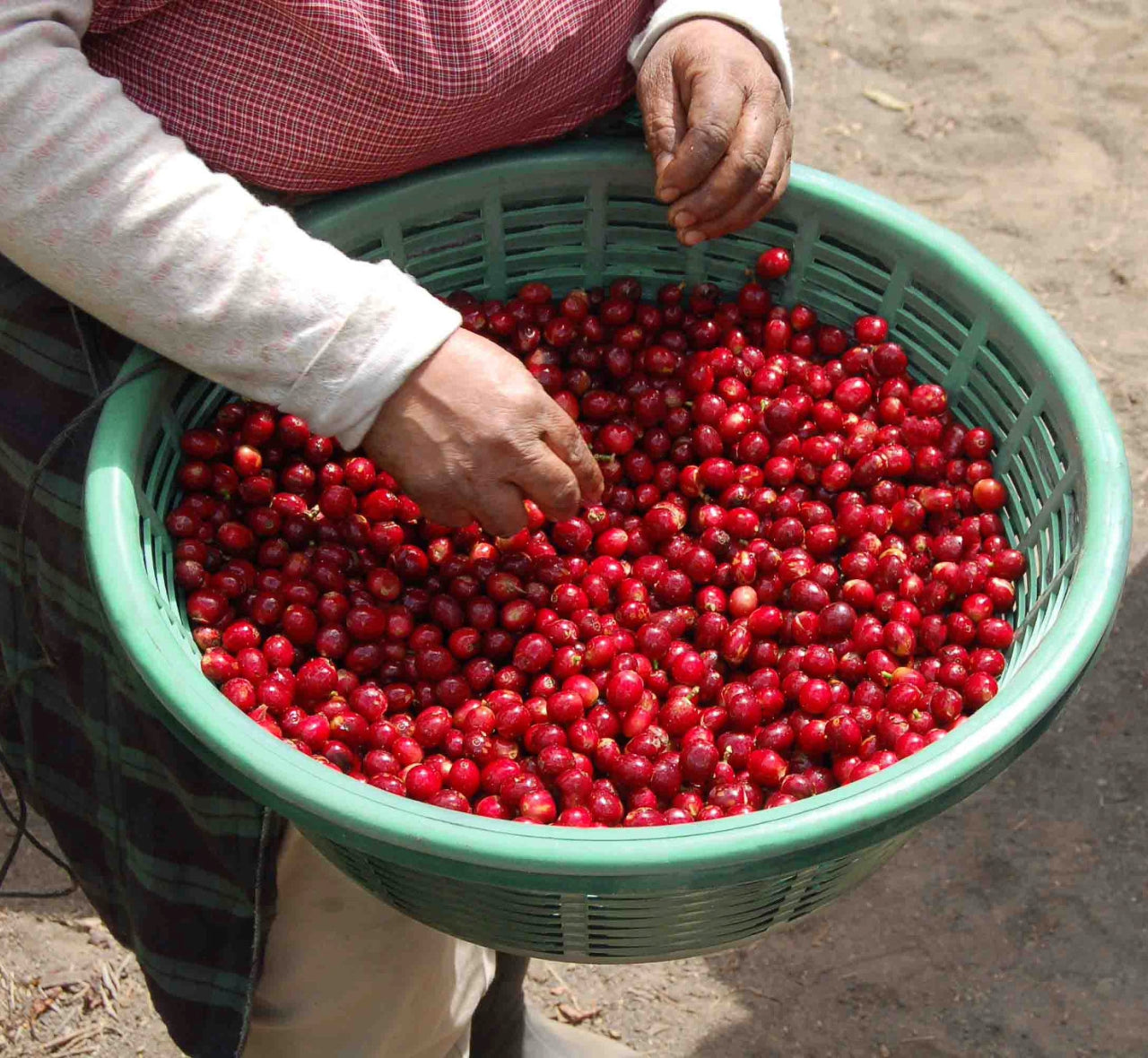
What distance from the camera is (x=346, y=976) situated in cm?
223

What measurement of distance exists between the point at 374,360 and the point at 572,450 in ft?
1.17

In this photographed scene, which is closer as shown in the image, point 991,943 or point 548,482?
point 548,482

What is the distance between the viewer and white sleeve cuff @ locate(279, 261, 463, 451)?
5.64 feet

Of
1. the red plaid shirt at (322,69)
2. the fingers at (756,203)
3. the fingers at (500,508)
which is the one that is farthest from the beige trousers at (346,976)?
the fingers at (756,203)

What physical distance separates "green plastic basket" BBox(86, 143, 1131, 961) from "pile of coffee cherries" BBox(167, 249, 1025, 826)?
0.07 m

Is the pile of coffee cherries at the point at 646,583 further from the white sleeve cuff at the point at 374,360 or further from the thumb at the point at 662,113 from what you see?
the white sleeve cuff at the point at 374,360

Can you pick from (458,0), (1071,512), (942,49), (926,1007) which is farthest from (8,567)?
(942,49)

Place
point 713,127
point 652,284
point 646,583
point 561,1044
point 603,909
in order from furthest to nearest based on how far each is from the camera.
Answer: point 561,1044
point 652,284
point 646,583
point 713,127
point 603,909

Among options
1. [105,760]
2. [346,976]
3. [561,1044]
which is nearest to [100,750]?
[105,760]

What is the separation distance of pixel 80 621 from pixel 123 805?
13.2 inches

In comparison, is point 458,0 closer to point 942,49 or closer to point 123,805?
point 123,805

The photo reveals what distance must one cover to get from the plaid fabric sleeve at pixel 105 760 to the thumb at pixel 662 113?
35.6 inches

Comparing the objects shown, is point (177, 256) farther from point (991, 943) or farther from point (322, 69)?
point (991, 943)

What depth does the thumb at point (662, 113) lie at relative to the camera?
84.9 inches
